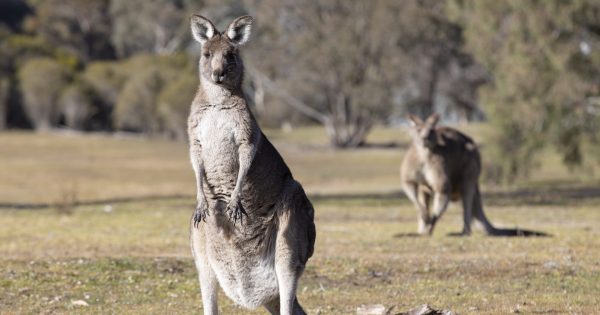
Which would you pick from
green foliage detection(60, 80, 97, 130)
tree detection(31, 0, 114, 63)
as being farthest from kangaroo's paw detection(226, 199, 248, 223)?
tree detection(31, 0, 114, 63)

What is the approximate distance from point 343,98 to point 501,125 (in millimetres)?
17553

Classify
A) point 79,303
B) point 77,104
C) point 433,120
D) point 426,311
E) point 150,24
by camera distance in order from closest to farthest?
1. point 426,311
2. point 79,303
3. point 433,120
4. point 77,104
5. point 150,24

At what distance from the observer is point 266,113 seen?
63.2 m

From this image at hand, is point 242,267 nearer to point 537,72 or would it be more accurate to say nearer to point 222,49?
point 222,49

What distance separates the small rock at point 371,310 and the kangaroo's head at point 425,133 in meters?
6.47

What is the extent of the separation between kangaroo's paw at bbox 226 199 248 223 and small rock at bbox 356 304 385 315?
162 centimetres

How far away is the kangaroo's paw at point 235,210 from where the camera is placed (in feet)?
19.4

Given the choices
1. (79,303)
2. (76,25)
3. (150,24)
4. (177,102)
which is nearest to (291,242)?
(79,303)

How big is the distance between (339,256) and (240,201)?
5438 mm

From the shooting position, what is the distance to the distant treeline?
27.2 meters

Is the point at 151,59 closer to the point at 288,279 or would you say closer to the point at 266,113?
the point at 266,113

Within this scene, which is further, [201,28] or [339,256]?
[339,256]

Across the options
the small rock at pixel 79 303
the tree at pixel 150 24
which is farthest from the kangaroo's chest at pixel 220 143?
the tree at pixel 150 24

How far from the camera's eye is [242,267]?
239 inches
